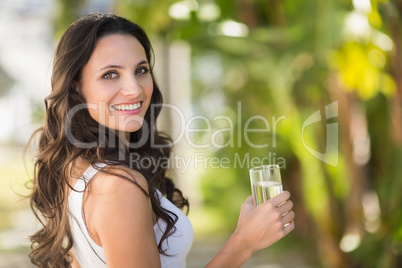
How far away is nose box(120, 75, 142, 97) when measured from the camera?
5.14 ft

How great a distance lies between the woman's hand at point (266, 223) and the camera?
1494mm

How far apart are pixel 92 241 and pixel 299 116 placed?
3447 millimetres

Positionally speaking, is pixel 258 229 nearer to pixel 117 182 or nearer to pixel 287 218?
pixel 287 218

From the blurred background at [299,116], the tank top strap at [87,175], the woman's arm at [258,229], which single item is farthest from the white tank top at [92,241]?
the blurred background at [299,116]

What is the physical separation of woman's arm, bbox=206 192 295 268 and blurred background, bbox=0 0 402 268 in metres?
1.13

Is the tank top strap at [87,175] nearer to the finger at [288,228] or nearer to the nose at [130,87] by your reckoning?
the nose at [130,87]

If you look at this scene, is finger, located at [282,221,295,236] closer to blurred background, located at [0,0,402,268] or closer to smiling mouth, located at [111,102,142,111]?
smiling mouth, located at [111,102,142,111]

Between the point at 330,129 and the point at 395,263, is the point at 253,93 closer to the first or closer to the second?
the point at 330,129

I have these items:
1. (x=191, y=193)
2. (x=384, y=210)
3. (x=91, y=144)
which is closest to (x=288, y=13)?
(x=384, y=210)

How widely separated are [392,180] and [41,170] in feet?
9.97

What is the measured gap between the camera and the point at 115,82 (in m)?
1.57

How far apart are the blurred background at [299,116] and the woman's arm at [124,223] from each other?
100 centimetres

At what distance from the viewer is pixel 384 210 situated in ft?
14.3

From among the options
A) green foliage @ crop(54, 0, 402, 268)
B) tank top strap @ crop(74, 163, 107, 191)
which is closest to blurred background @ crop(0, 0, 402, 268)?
green foliage @ crop(54, 0, 402, 268)
